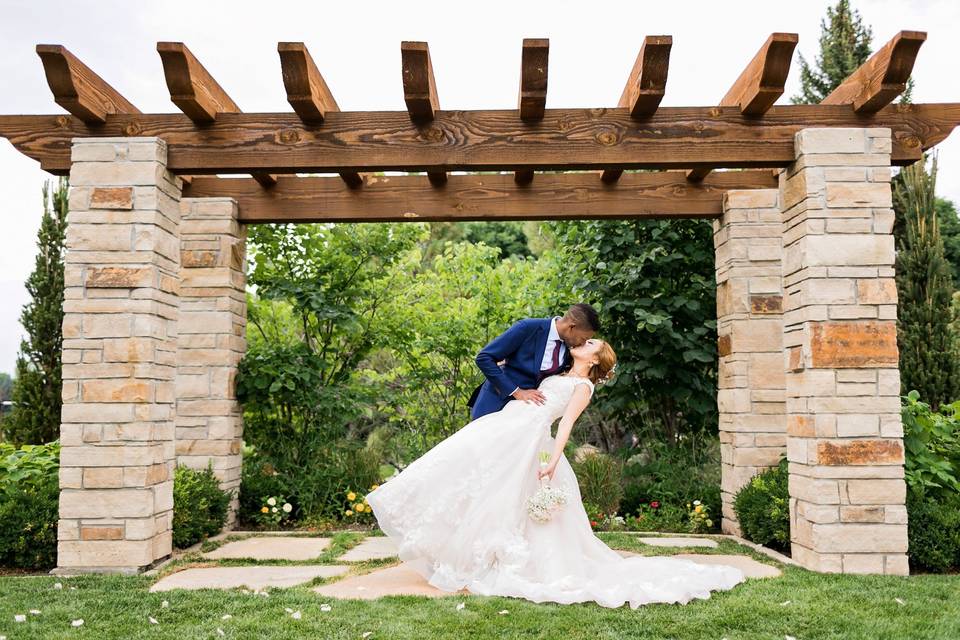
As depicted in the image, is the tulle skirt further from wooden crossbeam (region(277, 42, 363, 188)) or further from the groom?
wooden crossbeam (region(277, 42, 363, 188))

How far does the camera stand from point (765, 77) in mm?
4438

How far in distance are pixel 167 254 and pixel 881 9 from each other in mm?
15262

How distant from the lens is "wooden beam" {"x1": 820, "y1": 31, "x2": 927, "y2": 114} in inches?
169

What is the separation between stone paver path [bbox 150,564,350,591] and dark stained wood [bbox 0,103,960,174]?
8.55ft

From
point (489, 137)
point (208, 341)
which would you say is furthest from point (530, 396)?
point (208, 341)

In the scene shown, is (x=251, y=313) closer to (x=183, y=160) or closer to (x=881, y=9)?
(x=183, y=160)

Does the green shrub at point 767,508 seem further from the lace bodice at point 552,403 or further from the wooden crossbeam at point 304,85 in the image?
the wooden crossbeam at point 304,85

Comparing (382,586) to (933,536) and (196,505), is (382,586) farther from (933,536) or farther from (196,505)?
(933,536)

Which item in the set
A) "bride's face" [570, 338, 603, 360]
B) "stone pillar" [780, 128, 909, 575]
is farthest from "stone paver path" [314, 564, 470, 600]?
"stone pillar" [780, 128, 909, 575]

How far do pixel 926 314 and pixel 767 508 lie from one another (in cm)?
681

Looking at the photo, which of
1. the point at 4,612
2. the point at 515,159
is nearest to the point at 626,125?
the point at 515,159

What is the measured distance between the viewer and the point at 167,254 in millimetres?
5016

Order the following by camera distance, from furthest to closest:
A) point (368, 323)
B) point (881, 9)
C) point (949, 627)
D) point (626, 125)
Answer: point (881, 9) < point (368, 323) < point (626, 125) < point (949, 627)

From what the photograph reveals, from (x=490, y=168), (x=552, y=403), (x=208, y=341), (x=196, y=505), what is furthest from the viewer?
(x=208, y=341)
